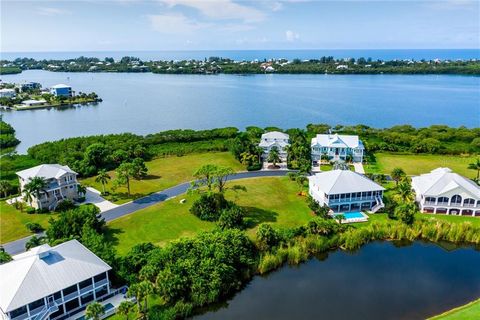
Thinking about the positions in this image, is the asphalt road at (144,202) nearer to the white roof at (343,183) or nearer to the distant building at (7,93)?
the white roof at (343,183)

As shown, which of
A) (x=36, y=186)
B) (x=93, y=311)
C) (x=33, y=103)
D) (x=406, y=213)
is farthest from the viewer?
(x=33, y=103)

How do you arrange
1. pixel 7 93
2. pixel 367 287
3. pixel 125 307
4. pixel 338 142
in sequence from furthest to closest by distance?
pixel 7 93 → pixel 338 142 → pixel 367 287 → pixel 125 307

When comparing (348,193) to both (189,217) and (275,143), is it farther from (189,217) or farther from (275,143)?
(275,143)

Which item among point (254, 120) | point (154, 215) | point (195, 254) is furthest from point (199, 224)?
point (254, 120)

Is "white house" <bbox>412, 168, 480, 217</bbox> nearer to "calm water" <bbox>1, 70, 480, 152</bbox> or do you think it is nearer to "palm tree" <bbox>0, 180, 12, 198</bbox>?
"calm water" <bbox>1, 70, 480, 152</bbox>

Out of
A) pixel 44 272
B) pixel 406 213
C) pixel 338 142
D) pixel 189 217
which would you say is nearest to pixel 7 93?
pixel 189 217

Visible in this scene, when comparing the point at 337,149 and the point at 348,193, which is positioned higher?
the point at 337,149
